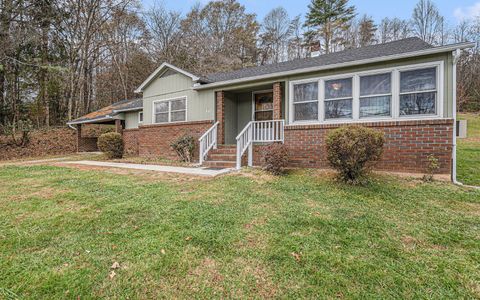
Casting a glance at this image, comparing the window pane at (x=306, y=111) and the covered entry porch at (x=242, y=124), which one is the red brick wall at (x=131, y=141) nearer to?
the covered entry porch at (x=242, y=124)

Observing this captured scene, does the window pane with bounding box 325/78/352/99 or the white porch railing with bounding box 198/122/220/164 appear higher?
the window pane with bounding box 325/78/352/99

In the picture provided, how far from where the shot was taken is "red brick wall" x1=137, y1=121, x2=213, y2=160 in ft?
32.6

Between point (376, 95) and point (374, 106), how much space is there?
0.31m

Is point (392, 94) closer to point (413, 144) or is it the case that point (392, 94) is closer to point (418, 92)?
point (418, 92)

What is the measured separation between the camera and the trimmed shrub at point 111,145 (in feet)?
36.9

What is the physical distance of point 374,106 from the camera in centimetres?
662

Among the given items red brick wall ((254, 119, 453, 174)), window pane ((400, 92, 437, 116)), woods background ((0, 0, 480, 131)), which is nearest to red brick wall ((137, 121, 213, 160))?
red brick wall ((254, 119, 453, 174))

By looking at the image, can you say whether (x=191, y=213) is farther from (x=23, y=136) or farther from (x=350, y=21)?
(x=350, y=21)

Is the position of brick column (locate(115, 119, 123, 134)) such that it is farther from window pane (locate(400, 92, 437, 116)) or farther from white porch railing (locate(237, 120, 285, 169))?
window pane (locate(400, 92, 437, 116))

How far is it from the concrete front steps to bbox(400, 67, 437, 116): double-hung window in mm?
5253

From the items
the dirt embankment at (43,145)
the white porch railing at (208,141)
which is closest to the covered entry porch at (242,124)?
the white porch railing at (208,141)

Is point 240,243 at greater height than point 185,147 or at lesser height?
lesser

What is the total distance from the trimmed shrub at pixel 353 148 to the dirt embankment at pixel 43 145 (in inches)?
677

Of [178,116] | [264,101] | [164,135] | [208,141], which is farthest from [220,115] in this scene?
[164,135]
